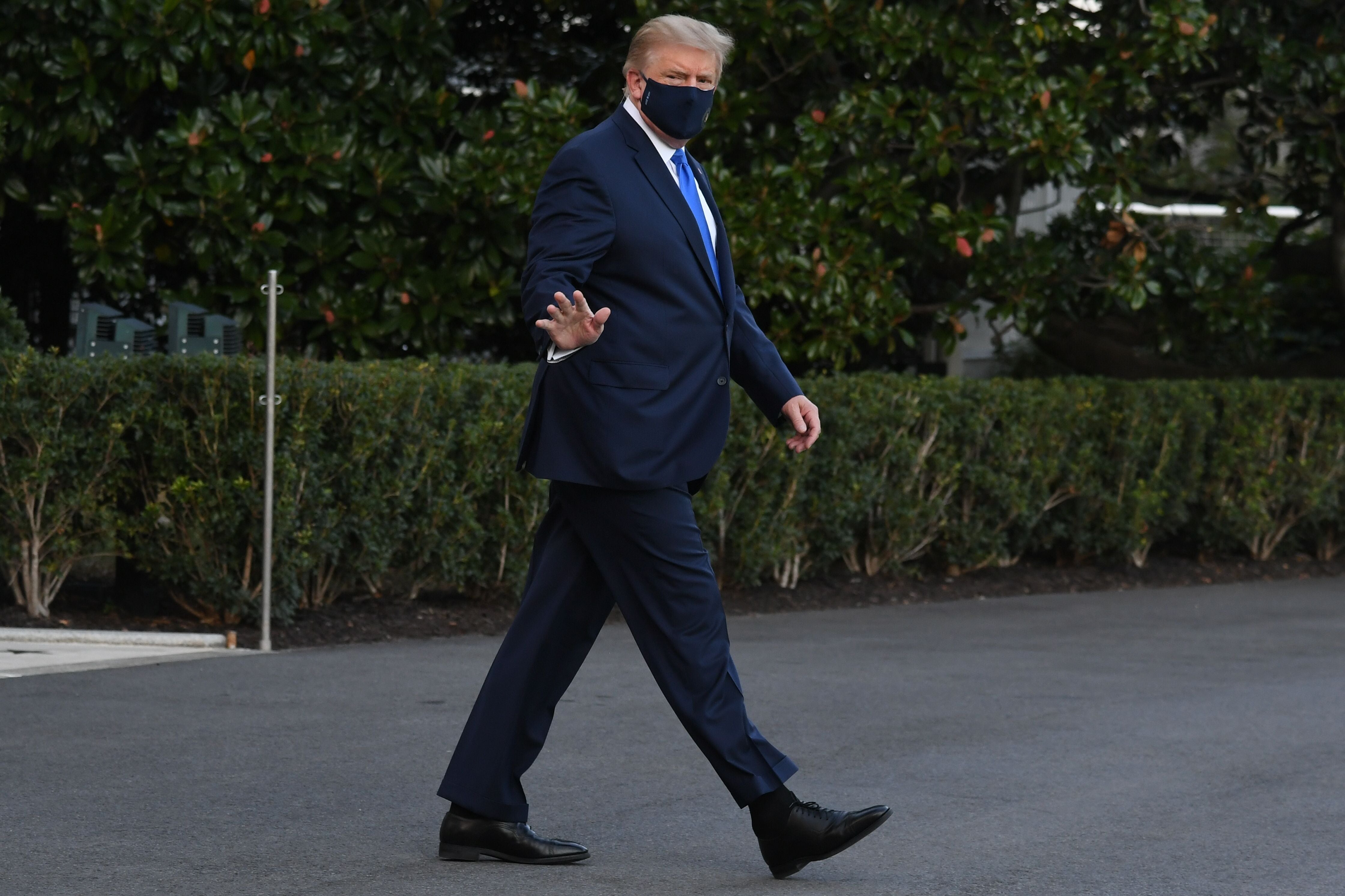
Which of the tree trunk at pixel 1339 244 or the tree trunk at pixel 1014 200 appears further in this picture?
the tree trunk at pixel 1339 244

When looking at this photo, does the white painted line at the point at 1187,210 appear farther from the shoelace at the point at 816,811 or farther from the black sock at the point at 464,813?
the black sock at the point at 464,813

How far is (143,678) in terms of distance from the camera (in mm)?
6789

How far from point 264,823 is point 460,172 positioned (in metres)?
6.76

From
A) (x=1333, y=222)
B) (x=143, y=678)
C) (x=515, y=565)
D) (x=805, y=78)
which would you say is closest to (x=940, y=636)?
(x=515, y=565)

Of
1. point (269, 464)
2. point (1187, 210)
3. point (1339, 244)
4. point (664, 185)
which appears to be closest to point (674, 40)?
point (664, 185)

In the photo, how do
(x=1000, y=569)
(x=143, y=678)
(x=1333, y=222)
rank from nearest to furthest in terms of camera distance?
(x=143, y=678), (x=1000, y=569), (x=1333, y=222)

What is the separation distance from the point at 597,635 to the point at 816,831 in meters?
0.68

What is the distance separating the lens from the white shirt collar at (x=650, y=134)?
4.15 meters

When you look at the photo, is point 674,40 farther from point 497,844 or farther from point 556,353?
point 497,844

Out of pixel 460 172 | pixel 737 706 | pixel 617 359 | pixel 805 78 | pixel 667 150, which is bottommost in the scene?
pixel 737 706

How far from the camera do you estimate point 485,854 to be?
421cm

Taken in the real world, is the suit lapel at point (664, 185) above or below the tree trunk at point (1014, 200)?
below

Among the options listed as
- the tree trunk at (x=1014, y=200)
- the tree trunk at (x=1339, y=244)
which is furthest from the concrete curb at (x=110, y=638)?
the tree trunk at (x=1339, y=244)

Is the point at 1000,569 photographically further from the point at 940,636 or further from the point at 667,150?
the point at 667,150
